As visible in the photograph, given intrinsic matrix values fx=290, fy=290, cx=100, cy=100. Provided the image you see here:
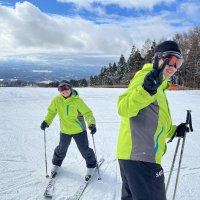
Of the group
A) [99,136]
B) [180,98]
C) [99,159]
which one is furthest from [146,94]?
[180,98]

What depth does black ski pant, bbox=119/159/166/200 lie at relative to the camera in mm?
2408

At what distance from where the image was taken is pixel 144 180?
241cm

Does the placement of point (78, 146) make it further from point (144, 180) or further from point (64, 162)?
point (144, 180)

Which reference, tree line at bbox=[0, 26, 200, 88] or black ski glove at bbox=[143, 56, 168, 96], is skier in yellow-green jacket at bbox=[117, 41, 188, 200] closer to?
black ski glove at bbox=[143, 56, 168, 96]

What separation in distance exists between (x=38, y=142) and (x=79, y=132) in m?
2.33

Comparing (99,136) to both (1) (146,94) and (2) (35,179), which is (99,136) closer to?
(2) (35,179)

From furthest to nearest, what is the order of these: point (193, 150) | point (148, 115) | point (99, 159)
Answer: point (193, 150)
point (99, 159)
point (148, 115)

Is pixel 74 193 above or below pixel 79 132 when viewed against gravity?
below

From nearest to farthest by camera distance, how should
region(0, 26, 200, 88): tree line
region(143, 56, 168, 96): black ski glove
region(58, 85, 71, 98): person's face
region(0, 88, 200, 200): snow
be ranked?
region(143, 56, 168, 96): black ski glove, region(0, 88, 200, 200): snow, region(58, 85, 71, 98): person's face, region(0, 26, 200, 88): tree line

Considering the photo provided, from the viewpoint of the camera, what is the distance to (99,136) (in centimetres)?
750

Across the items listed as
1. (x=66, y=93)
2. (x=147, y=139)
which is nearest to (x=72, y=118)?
(x=66, y=93)

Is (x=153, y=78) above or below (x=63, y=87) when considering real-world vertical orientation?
above

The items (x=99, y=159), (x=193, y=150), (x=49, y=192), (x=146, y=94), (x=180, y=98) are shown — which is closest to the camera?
(x=146, y=94)

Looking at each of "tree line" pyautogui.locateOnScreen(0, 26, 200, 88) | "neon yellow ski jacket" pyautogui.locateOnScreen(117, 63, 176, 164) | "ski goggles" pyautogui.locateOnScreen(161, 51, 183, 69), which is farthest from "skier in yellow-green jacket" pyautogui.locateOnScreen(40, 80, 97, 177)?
"tree line" pyautogui.locateOnScreen(0, 26, 200, 88)
